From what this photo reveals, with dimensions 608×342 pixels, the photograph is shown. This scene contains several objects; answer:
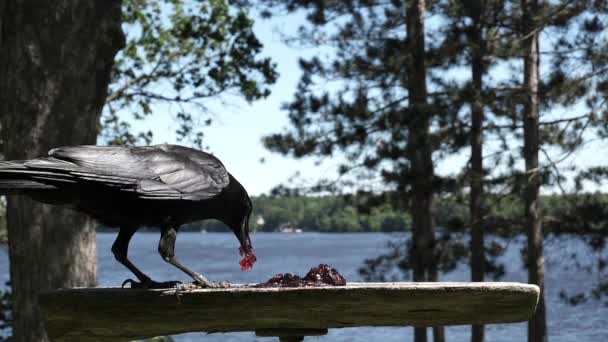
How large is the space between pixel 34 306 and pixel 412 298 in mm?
3707

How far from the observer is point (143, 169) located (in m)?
3.38

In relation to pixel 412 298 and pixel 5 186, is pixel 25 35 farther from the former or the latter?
pixel 412 298

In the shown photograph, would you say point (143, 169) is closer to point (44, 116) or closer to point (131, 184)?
point (131, 184)

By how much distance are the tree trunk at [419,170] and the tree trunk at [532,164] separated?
1.37 metres

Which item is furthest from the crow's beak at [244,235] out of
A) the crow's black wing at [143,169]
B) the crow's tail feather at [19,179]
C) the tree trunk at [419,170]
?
the tree trunk at [419,170]

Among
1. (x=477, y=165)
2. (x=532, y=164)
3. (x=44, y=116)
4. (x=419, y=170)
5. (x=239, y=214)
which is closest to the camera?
(x=239, y=214)

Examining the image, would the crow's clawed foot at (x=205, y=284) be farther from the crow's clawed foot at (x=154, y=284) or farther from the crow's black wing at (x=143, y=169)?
the crow's black wing at (x=143, y=169)

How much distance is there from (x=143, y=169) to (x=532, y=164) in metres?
9.46

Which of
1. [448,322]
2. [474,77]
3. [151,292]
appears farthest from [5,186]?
[474,77]

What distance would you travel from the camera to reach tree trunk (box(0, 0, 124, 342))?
19.7 feet

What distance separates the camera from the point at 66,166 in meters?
3.24

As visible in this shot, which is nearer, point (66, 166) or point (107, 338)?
point (66, 166)

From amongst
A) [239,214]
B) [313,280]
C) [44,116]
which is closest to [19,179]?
[239,214]

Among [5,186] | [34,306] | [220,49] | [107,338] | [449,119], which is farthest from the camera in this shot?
[449,119]
